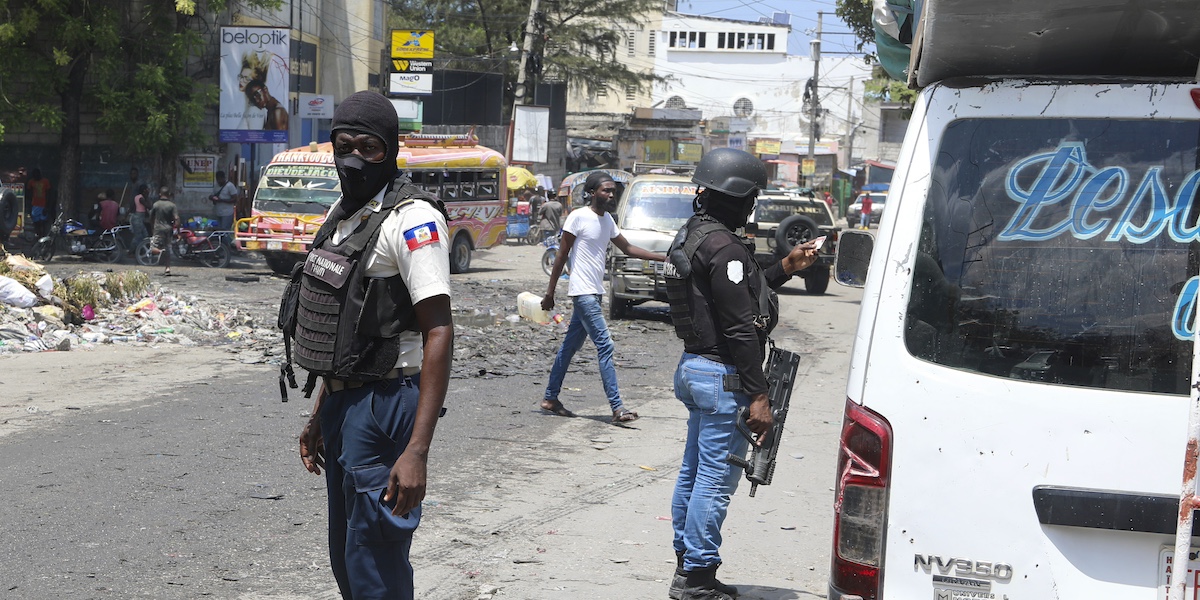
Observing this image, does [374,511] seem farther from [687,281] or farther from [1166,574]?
[1166,574]

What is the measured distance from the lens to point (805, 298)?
20.2 meters

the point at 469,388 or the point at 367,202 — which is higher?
the point at 367,202

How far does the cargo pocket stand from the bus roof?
17614 mm

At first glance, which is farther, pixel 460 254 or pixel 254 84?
pixel 254 84

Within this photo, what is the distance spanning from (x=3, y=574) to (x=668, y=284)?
113 inches

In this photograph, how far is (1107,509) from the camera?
2617 millimetres

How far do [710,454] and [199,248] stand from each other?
18.8 metres

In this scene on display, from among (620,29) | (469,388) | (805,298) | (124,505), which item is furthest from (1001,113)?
(620,29)

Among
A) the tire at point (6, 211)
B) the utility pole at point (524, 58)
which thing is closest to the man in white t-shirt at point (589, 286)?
the tire at point (6, 211)

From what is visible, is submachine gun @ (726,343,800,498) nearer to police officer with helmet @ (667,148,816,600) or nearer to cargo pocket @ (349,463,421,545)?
police officer with helmet @ (667,148,816,600)

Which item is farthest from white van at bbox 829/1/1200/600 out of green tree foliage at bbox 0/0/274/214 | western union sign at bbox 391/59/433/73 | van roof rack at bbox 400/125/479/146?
western union sign at bbox 391/59/433/73

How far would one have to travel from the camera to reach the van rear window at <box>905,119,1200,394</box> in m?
2.73

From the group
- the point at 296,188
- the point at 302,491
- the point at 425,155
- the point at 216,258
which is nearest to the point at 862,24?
the point at 425,155

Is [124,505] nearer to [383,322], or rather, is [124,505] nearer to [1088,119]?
[383,322]
